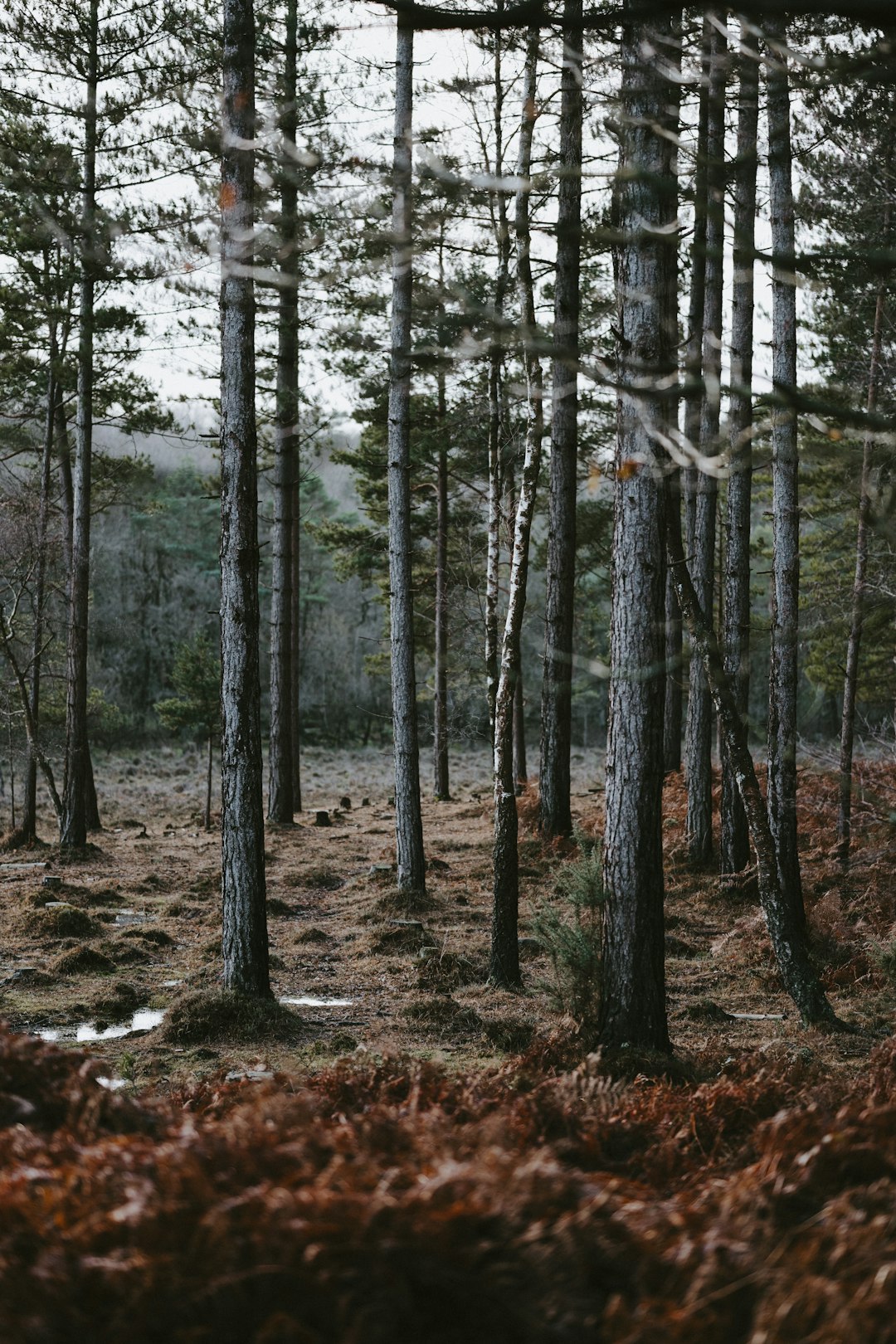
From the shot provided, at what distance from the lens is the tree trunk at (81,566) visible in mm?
14547

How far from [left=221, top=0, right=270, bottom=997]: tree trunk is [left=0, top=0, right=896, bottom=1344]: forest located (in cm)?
4

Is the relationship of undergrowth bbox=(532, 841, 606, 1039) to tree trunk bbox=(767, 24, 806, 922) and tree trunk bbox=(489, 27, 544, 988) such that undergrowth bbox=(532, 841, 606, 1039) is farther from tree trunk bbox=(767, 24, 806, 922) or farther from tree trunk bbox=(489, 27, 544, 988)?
tree trunk bbox=(767, 24, 806, 922)

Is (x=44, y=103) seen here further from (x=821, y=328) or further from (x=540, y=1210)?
Answer: (x=540, y=1210)

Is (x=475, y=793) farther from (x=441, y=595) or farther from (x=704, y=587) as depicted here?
(x=704, y=587)

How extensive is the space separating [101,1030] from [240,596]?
3171mm

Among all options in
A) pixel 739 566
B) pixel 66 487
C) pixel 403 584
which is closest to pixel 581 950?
pixel 403 584

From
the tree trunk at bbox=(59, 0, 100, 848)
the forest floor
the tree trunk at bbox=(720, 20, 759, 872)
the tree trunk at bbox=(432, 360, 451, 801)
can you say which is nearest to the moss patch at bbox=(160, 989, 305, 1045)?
the forest floor

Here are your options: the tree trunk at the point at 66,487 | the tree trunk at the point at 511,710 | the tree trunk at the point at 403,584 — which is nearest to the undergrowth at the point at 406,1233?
the tree trunk at the point at 511,710

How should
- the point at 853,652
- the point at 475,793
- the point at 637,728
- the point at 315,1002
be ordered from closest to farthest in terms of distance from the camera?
the point at 637,728 < the point at 315,1002 < the point at 853,652 < the point at 475,793

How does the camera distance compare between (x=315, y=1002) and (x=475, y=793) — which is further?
(x=475, y=793)

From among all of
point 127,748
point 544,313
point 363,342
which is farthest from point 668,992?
point 127,748

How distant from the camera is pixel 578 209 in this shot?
39.2 ft

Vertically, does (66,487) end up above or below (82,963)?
above

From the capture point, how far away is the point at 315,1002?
25.6ft
